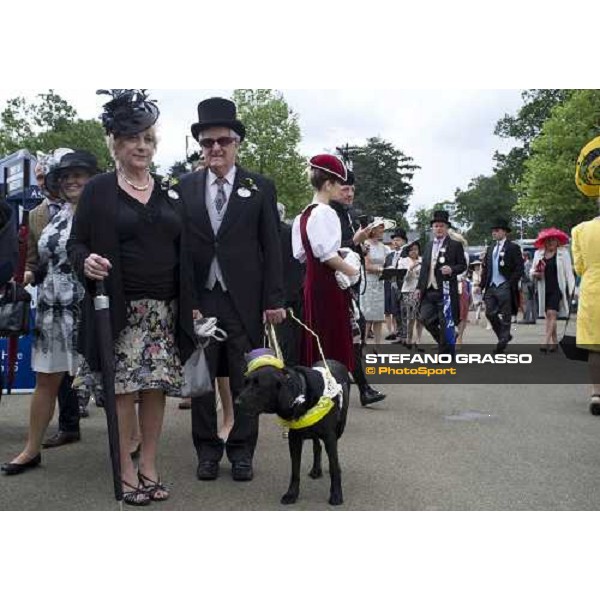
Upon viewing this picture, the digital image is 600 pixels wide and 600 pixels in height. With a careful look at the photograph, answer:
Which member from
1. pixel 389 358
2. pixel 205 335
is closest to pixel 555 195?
pixel 389 358

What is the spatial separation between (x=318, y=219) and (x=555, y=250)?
33.1ft

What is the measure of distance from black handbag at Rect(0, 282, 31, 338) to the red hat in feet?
6.89

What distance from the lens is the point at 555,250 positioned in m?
14.6

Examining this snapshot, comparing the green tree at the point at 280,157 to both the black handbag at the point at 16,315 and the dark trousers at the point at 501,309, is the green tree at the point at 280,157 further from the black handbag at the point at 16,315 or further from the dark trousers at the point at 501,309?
the black handbag at the point at 16,315

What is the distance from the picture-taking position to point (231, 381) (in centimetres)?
532

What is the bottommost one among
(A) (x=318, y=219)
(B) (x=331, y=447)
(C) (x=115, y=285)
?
(B) (x=331, y=447)

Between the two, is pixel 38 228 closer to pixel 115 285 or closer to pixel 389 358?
pixel 115 285

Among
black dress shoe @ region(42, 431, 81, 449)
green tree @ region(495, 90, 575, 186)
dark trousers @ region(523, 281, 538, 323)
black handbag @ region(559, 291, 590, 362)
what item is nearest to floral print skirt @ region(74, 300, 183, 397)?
black dress shoe @ region(42, 431, 81, 449)

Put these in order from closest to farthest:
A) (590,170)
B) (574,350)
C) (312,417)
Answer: (312,417) < (574,350) < (590,170)

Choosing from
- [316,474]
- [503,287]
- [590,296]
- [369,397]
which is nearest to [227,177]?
[316,474]

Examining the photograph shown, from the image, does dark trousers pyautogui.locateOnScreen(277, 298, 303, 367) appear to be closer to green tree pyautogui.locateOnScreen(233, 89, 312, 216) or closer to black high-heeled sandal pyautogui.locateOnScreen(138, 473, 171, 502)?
black high-heeled sandal pyautogui.locateOnScreen(138, 473, 171, 502)

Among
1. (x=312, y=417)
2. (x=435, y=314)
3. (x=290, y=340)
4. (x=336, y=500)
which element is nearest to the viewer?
(x=312, y=417)

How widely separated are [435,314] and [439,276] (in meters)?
0.54

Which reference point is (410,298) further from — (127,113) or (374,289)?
(127,113)
